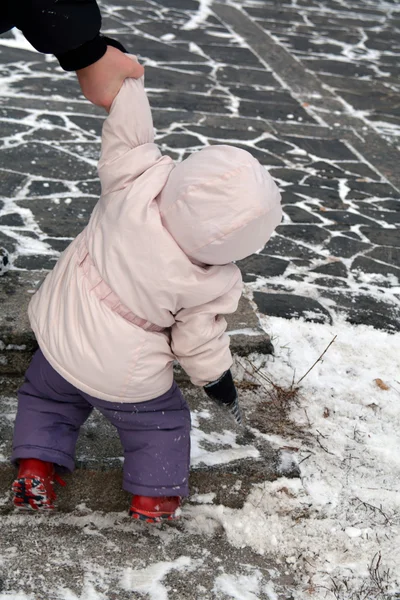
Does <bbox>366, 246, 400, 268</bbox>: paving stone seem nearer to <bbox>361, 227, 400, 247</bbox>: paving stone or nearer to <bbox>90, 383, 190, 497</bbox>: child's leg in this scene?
<bbox>361, 227, 400, 247</bbox>: paving stone

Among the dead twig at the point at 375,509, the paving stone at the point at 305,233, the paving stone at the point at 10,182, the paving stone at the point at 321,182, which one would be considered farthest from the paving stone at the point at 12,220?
the dead twig at the point at 375,509

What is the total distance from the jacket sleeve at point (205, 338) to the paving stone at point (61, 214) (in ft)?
6.91

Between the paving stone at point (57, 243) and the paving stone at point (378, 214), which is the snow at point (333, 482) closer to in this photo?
the paving stone at point (57, 243)

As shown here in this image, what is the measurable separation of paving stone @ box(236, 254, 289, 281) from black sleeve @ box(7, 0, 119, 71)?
2.02m

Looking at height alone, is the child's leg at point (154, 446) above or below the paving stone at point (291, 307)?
above

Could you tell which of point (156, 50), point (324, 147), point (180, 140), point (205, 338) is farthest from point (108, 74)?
point (156, 50)

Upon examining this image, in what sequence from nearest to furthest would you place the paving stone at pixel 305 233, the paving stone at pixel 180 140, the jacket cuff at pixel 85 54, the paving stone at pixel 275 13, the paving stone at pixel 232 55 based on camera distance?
1. the jacket cuff at pixel 85 54
2. the paving stone at pixel 305 233
3. the paving stone at pixel 180 140
4. the paving stone at pixel 232 55
5. the paving stone at pixel 275 13

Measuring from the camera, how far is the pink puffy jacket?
216 centimetres

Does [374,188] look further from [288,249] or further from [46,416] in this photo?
[46,416]

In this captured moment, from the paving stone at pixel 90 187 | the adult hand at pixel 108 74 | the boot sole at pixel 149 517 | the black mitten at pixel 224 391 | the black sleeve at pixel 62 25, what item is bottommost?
the paving stone at pixel 90 187

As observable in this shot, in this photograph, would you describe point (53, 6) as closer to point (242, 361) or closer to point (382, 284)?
point (242, 361)

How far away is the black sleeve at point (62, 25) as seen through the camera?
2.26 m

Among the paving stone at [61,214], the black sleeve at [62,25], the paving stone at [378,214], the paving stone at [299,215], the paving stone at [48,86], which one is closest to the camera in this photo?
the black sleeve at [62,25]

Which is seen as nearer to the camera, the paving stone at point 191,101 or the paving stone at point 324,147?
the paving stone at point 324,147
